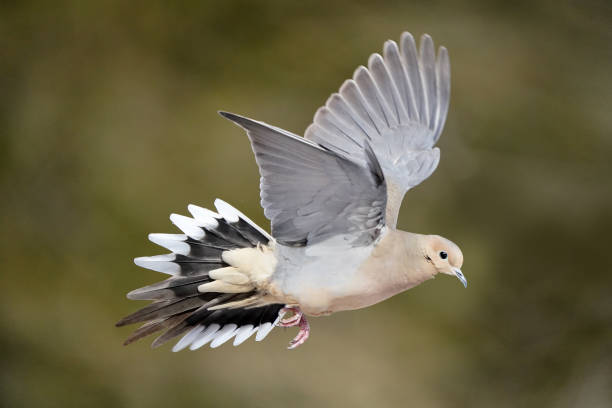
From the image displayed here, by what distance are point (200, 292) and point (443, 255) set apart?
0.55 meters

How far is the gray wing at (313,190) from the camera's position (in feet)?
4.83

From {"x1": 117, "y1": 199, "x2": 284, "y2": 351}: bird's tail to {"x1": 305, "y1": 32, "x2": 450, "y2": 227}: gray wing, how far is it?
0.95 ft

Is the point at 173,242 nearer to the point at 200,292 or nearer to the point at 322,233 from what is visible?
the point at 200,292

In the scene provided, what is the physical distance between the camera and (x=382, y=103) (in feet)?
6.02

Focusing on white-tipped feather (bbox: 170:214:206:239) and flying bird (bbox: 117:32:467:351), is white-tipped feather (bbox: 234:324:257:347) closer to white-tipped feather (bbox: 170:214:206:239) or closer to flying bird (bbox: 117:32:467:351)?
flying bird (bbox: 117:32:467:351)

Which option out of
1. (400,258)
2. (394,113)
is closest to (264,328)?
(400,258)

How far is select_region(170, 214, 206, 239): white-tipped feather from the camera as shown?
1735 mm

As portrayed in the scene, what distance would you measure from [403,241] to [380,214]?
99mm

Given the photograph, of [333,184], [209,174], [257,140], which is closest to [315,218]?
[333,184]

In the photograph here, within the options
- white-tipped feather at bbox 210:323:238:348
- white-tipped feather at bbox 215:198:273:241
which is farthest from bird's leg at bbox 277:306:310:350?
white-tipped feather at bbox 215:198:273:241

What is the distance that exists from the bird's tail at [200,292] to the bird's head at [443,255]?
36 centimetres

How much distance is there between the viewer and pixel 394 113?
6.15 ft

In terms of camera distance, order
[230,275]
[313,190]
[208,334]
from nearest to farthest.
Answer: [313,190]
[230,275]
[208,334]

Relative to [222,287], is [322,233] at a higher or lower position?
higher
